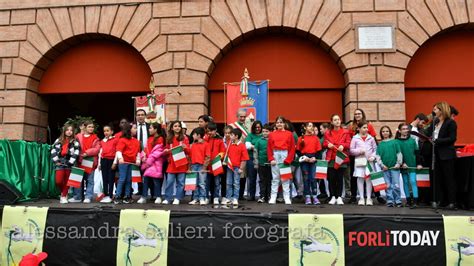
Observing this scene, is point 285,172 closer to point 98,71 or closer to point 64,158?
point 64,158

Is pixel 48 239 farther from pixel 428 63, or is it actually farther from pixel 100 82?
pixel 428 63

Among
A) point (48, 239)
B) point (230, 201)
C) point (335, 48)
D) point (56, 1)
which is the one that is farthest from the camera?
point (56, 1)

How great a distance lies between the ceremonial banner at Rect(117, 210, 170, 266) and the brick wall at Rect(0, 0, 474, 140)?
5.69 m

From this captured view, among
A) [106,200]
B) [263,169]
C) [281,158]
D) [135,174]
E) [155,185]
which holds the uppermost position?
[281,158]

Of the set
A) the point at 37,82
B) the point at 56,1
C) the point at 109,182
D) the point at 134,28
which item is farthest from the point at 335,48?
the point at 37,82

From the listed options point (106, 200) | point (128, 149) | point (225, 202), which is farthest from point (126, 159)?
point (225, 202)

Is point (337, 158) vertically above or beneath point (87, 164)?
above

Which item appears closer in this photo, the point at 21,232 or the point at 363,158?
the point at 21,232

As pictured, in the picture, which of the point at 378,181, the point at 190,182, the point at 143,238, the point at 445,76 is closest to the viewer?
the point at 143,238

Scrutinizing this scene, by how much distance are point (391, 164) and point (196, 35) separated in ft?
22.5

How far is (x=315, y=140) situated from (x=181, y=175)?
274 centimetres

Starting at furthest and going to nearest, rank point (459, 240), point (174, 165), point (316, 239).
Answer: point (174, 165) → point (316, 239) → point (459, 240)

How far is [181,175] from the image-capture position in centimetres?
746

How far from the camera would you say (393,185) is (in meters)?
7.14
